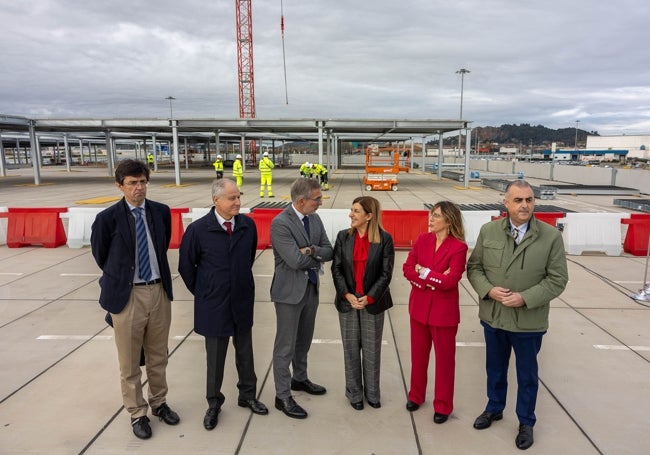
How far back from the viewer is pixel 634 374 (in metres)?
4.17

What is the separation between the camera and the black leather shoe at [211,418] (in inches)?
130

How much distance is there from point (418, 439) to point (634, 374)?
253cm

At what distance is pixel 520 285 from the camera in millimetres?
3070

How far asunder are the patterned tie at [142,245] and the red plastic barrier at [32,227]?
26.2 feet

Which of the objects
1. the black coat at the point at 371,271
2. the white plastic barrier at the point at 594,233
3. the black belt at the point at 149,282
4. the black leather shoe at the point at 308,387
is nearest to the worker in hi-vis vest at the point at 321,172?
the white plastic barrier at the point at 594,233

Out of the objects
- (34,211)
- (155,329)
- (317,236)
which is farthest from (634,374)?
(34,211)

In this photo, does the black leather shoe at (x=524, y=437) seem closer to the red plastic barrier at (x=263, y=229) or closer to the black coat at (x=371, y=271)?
the black coat at (x=371, y=271)

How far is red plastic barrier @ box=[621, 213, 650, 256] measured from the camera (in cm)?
905

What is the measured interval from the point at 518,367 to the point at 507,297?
0.60 metres

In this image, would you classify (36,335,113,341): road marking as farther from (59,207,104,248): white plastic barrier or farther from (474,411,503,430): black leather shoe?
(59,207,104,248): white plastic barrier

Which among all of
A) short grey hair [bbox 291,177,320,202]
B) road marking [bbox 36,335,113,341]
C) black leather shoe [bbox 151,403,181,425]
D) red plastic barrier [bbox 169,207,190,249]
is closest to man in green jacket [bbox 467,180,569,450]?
short grey hair [bbox 291,177,320,202]

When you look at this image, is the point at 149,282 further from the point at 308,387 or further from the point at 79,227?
the point at 79,227

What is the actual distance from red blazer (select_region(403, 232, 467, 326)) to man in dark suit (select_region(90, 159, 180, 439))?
76.9 inches

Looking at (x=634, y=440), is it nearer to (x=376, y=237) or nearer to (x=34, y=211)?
(x=376, y=237)
